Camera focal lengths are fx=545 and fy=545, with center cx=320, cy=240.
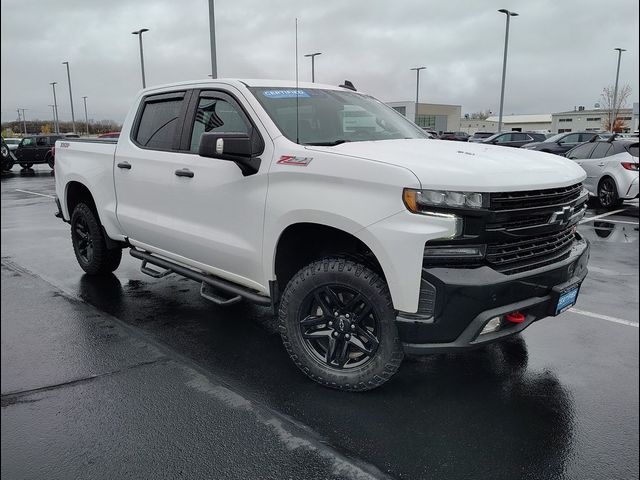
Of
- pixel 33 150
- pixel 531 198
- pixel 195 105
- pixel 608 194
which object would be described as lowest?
pixel 608 194

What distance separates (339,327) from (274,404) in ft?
2.04

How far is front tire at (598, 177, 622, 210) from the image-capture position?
1175 centimetres

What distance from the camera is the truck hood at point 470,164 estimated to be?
288 cm

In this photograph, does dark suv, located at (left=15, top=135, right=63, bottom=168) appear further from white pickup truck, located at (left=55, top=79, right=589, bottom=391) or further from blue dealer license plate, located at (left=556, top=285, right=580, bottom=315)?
blue dealer license plate, located at (left=556, top=285, right=580, bottom=315)

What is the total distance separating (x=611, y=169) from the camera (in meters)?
11.8

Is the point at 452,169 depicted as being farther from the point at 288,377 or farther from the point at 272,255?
the point at 288,377

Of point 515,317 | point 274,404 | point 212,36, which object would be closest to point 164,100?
point 274,404

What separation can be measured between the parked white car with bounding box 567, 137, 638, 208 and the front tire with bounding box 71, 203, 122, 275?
9484 mm

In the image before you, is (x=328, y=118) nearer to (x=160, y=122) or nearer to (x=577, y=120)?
(x=160, y=122)

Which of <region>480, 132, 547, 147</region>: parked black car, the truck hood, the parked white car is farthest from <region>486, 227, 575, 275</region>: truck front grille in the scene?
<region>480, 132, 547, 147</region>: parked black car

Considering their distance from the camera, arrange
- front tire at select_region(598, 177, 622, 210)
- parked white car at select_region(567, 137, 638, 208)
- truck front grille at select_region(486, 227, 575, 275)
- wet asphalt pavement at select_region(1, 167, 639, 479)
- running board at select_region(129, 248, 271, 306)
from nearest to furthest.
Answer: wet asphalt pavement at select_region(1, 167, 639, 479) < truck front grille at select_region(486, 227, 575, 275) < running board at select_region(129, 248, 271, 306) < parked white car at select_region(567, 137, 638, 208) < front tire at select_region(598, 177, 622, 210)

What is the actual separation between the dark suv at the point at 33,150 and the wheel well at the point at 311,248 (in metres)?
26.5

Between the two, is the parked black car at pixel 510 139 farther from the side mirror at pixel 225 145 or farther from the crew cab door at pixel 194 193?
the side mirror at pixel 225 145

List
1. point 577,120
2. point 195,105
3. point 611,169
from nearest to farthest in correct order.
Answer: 1. point 195,105
2. point 611,169
3. point 577,120
